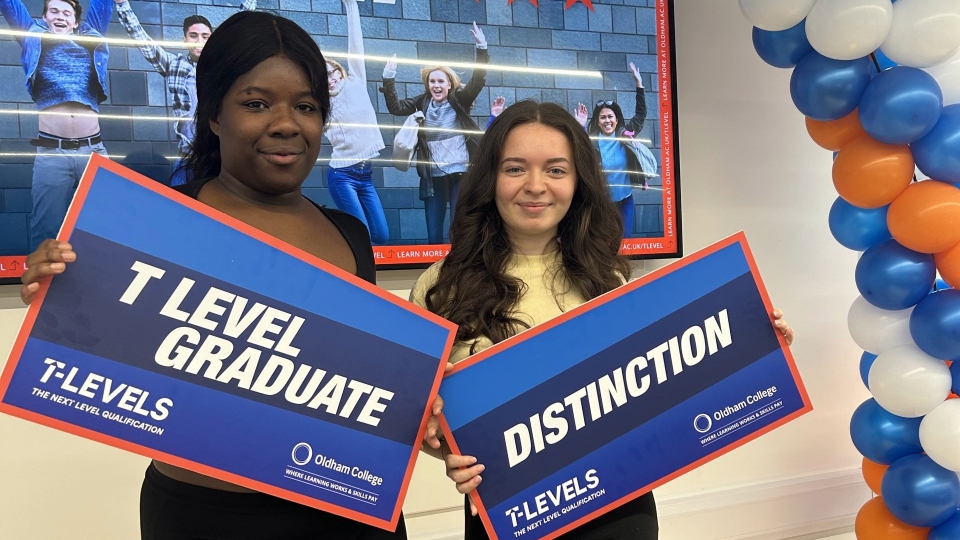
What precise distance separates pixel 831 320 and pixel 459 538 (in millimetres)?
1812

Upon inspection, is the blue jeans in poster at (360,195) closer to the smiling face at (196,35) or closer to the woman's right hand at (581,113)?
the smiling face at (196,35)

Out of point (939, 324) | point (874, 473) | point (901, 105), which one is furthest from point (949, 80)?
point (874, 473)

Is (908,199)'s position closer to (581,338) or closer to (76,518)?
(581,338)

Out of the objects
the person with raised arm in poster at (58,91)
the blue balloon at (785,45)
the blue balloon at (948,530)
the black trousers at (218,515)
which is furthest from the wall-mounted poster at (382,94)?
the blue balloon at (948,530)

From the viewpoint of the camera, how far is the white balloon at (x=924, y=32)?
5.56 feet

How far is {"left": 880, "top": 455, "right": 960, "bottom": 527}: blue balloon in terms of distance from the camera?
1.83 m

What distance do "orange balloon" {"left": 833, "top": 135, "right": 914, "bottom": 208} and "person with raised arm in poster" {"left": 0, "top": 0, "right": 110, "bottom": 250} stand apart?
200cm

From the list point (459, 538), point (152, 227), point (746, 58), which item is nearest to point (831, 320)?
point (746, 58)

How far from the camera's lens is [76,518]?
1911 mm

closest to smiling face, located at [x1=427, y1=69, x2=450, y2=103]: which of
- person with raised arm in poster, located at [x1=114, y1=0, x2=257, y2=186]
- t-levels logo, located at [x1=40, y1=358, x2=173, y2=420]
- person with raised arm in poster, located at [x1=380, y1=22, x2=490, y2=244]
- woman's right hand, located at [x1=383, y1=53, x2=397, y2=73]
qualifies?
person with raised arm in poster, located at [x1=380, y1=22, x2=490, y2=244]

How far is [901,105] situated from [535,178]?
3.37 ft

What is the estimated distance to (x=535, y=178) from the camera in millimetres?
1298

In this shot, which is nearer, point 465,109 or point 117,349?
point 117,349

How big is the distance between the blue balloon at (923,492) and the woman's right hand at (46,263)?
2.03m
